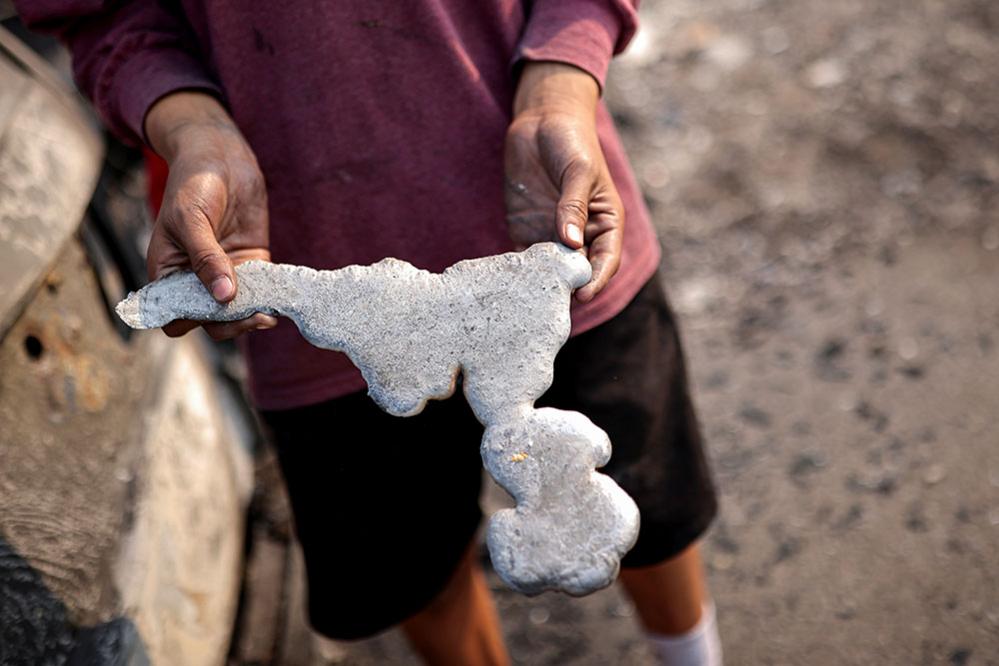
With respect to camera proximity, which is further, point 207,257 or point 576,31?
point 576,31

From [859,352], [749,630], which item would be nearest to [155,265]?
[749,630]

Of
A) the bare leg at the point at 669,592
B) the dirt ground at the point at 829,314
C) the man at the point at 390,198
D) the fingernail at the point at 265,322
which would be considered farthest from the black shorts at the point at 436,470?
the dirt ground at the point at 829,314

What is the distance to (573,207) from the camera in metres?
1.16

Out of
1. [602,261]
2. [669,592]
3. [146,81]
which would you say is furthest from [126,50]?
[669,592]

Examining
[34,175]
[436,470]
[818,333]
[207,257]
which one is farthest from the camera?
→ [818,333]

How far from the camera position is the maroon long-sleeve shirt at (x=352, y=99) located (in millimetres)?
1285

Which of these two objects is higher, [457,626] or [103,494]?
[103,494]

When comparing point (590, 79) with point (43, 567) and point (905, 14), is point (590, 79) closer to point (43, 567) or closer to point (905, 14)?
point (43, 567)

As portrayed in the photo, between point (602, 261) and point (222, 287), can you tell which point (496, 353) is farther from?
point (222, 287)

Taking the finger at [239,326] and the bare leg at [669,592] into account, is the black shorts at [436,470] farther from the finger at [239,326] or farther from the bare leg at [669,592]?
the finger at [239,326]

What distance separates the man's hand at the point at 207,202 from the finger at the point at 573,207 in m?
0.39

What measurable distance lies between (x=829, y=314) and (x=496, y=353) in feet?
5.80

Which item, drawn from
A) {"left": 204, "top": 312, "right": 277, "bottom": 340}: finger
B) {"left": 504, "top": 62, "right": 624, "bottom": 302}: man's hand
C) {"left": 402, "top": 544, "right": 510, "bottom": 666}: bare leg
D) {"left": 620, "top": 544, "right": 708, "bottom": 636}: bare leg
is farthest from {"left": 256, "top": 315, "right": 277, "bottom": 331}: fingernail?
{"left": 620, "top": 544, "right": 708, "bottom": 636}: bare leg

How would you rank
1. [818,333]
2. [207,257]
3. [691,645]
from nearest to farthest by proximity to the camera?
1. [207,257]
2. [691,645]
3. [818,333]
